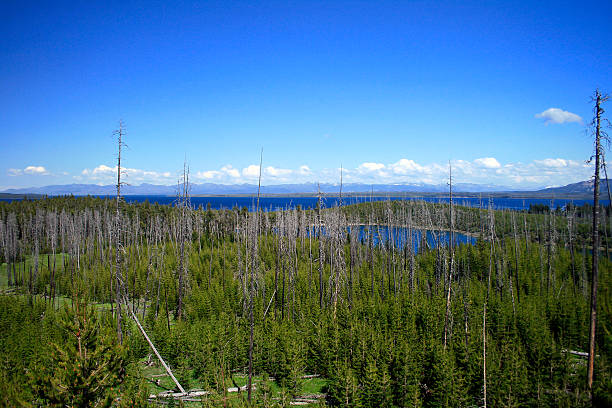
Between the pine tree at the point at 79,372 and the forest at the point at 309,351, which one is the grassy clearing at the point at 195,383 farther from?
the pine tree at the point at 79,372

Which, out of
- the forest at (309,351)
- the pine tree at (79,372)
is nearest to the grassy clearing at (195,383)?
the forest at (309,351)

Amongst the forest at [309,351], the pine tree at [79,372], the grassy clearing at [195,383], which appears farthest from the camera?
the grassy clearing at [195,383]

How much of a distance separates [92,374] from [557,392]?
62.4 ft

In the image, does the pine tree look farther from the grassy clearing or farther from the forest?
the grassy clearing

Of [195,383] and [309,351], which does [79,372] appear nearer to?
[195,383]

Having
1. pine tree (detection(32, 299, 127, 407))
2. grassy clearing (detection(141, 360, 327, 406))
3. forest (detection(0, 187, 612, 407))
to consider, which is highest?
pine tree (detection(32, 299, 127, 407))

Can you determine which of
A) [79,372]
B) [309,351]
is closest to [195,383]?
[309,351]

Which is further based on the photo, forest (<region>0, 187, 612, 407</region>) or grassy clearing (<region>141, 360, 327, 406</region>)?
grassy clearing (<region>141, 360, 327, 406</region>)

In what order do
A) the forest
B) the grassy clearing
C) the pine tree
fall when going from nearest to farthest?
the pine tree, the forest, the grassy clearing

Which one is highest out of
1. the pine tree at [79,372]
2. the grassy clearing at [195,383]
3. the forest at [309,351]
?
the pine tree at [79,372]

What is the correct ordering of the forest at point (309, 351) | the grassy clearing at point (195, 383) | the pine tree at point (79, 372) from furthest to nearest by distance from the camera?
1. the grassy clearing at point (195, 383)
2. the forest at point (309, 351)
3. the pine tree at point (79, 372)

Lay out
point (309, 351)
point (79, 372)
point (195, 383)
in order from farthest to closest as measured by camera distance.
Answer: point (309, 351)
point (195, 383)
point (79, 372)

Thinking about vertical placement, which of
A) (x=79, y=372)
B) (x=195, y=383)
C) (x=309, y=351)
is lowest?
(x=195, y=383)

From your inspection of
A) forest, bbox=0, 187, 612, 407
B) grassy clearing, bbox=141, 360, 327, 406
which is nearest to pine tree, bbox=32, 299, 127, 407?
forest, bbox=0, 187, 612, 407
